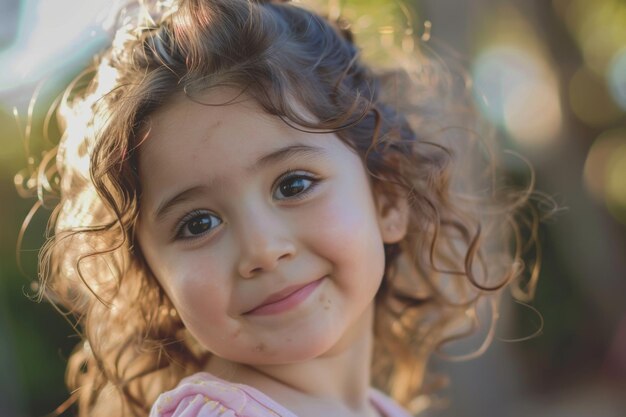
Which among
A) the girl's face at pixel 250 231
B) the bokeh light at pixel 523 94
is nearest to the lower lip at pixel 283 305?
the girl's face at pixel 250 231

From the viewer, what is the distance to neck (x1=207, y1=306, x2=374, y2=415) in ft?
4.91

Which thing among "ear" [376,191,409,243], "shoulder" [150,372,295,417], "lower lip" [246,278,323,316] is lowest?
"ear" [376,191,409,243]

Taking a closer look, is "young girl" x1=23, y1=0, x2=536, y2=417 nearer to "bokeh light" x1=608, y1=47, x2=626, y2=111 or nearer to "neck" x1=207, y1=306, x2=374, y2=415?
"neck" x1=207, y1=306, x2=374, y2=415

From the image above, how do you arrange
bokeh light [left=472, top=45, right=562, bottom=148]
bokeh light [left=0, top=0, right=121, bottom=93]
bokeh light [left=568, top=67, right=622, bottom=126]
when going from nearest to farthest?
bokeh light [left=0, top=0, right=121, bottom=93] < bokeh light [left=472, top=45, right=562, bottom=148] < bokeh light [left=568, top=67, right=622, bottom=126]

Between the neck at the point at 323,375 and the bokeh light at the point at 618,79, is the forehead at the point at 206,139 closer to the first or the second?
the neck at the point at 323,375

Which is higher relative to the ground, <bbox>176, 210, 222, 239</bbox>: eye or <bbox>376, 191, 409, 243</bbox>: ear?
<bbox>176, 210, 222, 239</bbox>: eye

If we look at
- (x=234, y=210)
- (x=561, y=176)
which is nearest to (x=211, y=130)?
(x=234, y=210)

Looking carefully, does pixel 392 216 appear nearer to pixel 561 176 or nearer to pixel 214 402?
pixel 214 402

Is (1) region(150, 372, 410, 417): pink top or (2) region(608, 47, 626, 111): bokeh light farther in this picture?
(2) region(608, 47, 626, 111): bokeh light

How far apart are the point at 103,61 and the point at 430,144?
2.37 feet

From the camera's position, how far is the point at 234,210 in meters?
1.37

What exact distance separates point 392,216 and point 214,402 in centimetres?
56

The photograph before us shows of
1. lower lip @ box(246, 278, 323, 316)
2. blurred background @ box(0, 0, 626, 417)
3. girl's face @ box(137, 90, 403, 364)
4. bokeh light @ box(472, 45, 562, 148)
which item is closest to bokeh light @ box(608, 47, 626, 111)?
blurred background @ box(0, 0, 626, 417)

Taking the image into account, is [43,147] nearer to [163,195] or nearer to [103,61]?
[103,61]
